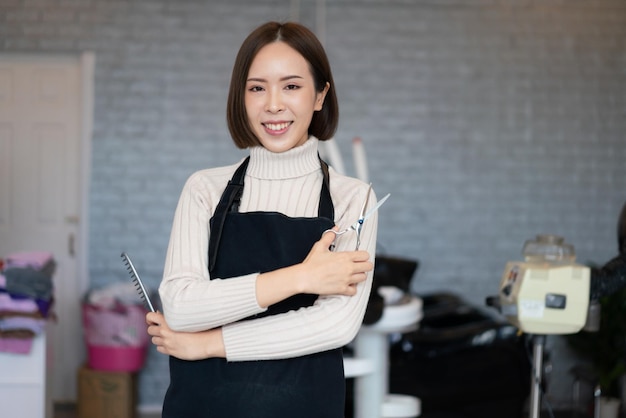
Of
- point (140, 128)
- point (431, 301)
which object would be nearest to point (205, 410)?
point (431, 301)

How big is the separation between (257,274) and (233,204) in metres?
0.17

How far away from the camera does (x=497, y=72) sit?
5359 mm

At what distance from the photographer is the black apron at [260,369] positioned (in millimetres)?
1490

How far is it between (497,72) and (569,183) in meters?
0.86

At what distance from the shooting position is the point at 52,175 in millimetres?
5328

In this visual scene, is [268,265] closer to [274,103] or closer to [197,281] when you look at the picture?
[197,281]

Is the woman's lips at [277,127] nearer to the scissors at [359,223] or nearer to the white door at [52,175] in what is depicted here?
the scissors at [359,223]

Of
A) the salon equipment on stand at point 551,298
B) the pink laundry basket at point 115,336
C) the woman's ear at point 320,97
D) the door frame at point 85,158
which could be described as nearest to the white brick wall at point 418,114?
the door frame at point 85,158

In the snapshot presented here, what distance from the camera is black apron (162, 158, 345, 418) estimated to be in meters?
1.49

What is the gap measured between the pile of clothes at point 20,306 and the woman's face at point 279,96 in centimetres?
215

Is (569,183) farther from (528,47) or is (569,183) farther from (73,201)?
(73,201)

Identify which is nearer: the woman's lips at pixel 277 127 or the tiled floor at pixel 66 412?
the woman's lips at pixel 277 127

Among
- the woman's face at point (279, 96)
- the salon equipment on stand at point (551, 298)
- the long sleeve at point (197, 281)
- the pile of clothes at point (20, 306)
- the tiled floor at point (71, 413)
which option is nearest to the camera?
the long sleeve at point (197, 281)

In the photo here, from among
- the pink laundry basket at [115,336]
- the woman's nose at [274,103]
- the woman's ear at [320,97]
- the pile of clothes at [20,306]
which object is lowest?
the pink laundry basket at [115,336]
